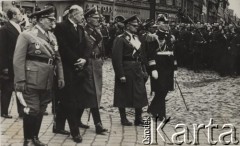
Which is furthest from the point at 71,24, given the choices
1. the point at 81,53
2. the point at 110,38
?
the point at 110,38

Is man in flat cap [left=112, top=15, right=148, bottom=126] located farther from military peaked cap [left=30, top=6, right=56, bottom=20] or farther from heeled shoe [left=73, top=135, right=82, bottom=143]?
military peaked cap [left=30, top=6, right=56, bottom=20]

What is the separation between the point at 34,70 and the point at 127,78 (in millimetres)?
1815

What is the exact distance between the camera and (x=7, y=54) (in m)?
6.58

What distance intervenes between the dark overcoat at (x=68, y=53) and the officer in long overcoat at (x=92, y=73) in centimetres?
23

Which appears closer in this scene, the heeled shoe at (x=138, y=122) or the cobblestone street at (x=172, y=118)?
the cobblestone street at (x=172, y=118)

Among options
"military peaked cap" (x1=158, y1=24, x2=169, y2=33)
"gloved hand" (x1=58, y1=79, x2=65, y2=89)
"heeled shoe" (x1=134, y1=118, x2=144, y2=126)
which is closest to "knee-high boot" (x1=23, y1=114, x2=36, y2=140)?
"gloved hand" (x1=58, y1=79, x2=65, y2=89)

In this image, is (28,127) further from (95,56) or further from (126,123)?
(126,123)

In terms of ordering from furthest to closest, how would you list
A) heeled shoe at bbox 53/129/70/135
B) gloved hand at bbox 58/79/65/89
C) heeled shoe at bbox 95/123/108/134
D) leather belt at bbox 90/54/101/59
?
leather belt at bbox 90/54/101/59 < heeled shoe at bbox 95/123/108/134 < heeled shoe at bbox 53/129/70/135 < gloved hand at bbox 58/79/65/89

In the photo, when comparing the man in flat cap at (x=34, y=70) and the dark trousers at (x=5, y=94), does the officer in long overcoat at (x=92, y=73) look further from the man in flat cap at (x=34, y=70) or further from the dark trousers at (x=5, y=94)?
the dark trousers at (x=5, y=94)

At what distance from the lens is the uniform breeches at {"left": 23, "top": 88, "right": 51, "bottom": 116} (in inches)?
192

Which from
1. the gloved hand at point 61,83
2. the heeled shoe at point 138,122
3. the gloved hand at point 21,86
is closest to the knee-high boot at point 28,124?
the gloved hand at point 21,86

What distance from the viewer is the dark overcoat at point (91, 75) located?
19.5ft

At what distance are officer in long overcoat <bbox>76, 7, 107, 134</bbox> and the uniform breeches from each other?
843mm

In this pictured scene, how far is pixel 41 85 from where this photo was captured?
16.1 ft
